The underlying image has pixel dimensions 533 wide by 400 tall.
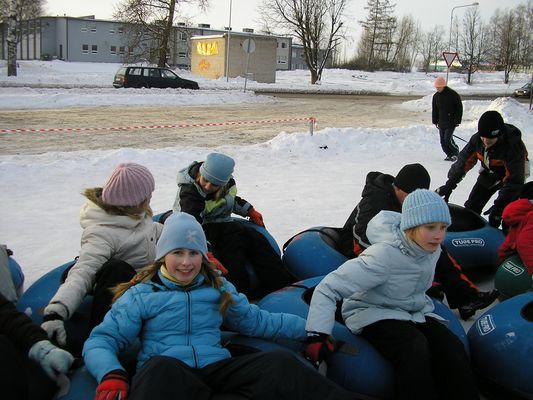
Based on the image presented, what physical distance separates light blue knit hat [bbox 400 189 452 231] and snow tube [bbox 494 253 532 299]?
171 cm

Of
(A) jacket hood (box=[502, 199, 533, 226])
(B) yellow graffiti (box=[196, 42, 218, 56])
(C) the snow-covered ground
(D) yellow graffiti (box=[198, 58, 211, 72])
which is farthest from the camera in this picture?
(D) yellow graffiti (box=[198, 58, 211, 72])

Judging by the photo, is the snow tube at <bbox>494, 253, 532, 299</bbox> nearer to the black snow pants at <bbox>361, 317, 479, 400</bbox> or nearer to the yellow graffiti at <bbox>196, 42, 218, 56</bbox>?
the black snow pants at <bbox>361, 317, 479, 400</bbox>

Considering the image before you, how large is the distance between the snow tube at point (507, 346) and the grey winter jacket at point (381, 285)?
1.44ft

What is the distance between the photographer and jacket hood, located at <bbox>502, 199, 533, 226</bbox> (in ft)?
15.2

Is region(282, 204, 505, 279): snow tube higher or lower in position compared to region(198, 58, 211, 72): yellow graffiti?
lower

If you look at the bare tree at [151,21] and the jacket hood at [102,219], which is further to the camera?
the bare tree at [151,21]

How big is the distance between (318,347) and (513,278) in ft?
7.52

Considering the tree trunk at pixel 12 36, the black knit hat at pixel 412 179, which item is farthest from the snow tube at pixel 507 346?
the tree trunk at pixel 12 36

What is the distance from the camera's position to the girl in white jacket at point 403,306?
295 cm

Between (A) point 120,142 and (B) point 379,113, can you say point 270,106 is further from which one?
(A) point 120,142

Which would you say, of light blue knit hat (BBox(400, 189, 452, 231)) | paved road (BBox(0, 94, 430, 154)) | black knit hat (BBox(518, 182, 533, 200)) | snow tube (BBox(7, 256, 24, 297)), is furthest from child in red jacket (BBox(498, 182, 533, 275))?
paved road (BBox(0, 94, 430, 154))

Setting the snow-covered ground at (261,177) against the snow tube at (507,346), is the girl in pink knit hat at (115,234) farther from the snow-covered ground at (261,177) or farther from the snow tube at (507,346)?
the snow tube at (507,346)

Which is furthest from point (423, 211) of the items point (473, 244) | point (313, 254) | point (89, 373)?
point (473, 244)

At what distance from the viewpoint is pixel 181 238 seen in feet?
9.68
